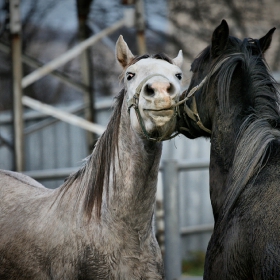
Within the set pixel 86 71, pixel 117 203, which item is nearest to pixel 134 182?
pixel 117 203

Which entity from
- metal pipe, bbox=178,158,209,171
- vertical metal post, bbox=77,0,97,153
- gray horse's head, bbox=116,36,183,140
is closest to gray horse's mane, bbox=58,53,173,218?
gray horse's head, bbox=116,36,183,140

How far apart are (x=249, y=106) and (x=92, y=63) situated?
7.63 m

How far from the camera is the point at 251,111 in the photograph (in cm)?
322

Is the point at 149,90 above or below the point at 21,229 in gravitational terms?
above

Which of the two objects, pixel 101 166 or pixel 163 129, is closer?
pixel 163 129

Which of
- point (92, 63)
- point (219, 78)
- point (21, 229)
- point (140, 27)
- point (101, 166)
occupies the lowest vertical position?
point (21, 229)

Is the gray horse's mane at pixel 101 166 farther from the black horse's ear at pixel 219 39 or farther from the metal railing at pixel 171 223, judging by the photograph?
the metal railing at pixel 171 223

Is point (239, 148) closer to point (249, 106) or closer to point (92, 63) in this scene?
point (249, 106)

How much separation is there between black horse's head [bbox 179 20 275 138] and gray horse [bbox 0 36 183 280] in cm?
13

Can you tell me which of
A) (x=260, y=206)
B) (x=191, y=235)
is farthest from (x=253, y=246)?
(x=191, y=235)

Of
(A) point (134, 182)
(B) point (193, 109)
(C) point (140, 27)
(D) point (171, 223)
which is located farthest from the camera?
(C) point (140, 27)

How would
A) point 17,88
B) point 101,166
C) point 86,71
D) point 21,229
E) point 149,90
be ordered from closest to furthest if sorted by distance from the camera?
point 149,90
point 101,166
point 21,229
point 17,88
point 86,71

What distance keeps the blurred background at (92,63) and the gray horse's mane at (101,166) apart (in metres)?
3.27

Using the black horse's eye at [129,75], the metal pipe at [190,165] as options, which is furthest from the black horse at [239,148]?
the metal pipe at [190,165]
